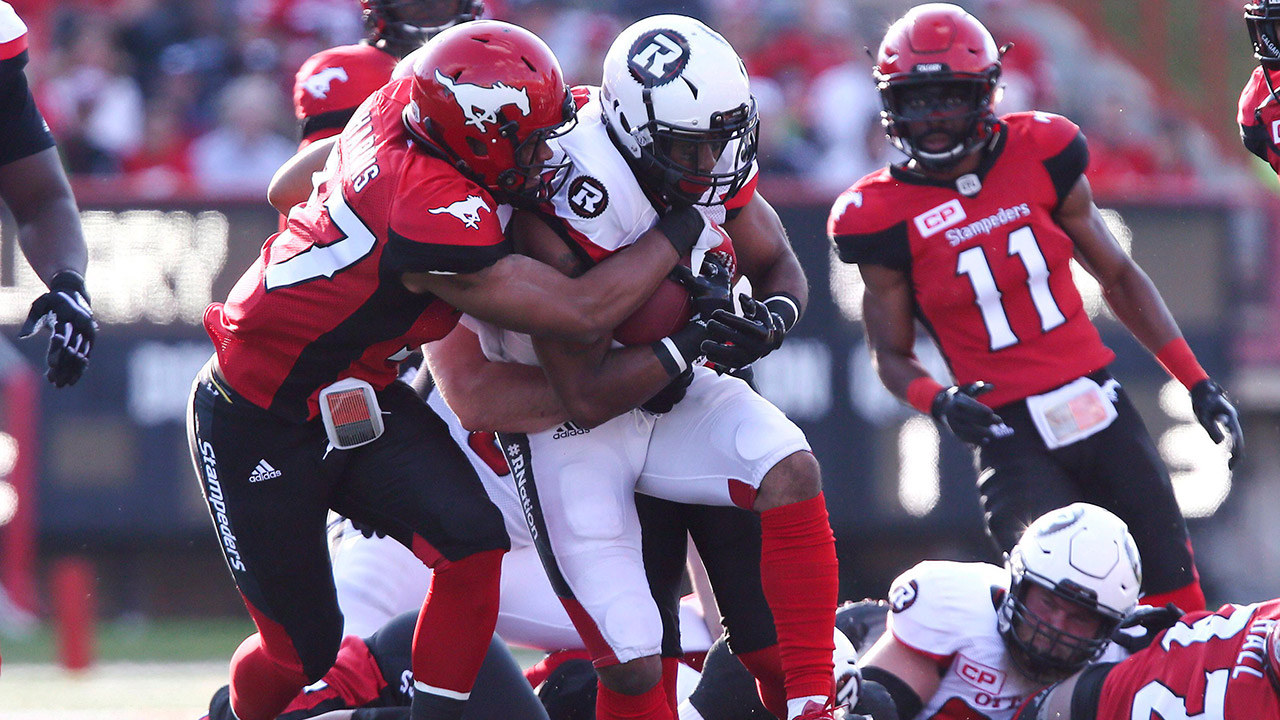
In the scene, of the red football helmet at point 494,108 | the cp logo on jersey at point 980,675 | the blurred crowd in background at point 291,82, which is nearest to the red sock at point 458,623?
the red football helmet at point 494,108

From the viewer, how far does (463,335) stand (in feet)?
13.2

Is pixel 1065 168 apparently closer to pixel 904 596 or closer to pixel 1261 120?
pixel 1261 120

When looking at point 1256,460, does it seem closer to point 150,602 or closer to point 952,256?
point 952,256

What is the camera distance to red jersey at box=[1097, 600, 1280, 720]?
363 centimetres

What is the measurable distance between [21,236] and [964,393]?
263 cm

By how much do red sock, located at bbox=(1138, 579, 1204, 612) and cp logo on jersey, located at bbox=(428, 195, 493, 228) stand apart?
98.3 inches

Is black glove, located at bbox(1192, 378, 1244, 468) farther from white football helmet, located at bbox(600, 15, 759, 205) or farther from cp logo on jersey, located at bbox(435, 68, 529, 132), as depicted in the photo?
cp logo on jersey, located at bbox(435, 68, 529, 132)

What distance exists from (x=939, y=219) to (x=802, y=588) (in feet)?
5.62

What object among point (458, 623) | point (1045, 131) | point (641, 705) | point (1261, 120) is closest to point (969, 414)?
point (1045, 131)

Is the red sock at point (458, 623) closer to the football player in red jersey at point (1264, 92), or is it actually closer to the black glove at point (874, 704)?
the black glove at point (874, 704)

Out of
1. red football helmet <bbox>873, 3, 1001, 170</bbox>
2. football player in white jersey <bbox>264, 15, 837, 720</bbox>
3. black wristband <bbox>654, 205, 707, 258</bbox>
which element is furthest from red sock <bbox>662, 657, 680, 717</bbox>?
red football helmet <bbox>873, 3, 1001, 170</bbox>

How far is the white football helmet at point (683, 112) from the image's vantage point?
11.7 feet

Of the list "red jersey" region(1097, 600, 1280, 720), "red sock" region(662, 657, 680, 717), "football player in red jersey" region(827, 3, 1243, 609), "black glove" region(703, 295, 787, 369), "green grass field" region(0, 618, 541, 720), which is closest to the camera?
"black glove" region(703, 295, 787, 369)

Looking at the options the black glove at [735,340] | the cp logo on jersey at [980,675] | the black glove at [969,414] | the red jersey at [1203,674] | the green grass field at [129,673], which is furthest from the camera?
the green grass field at [129,673]
